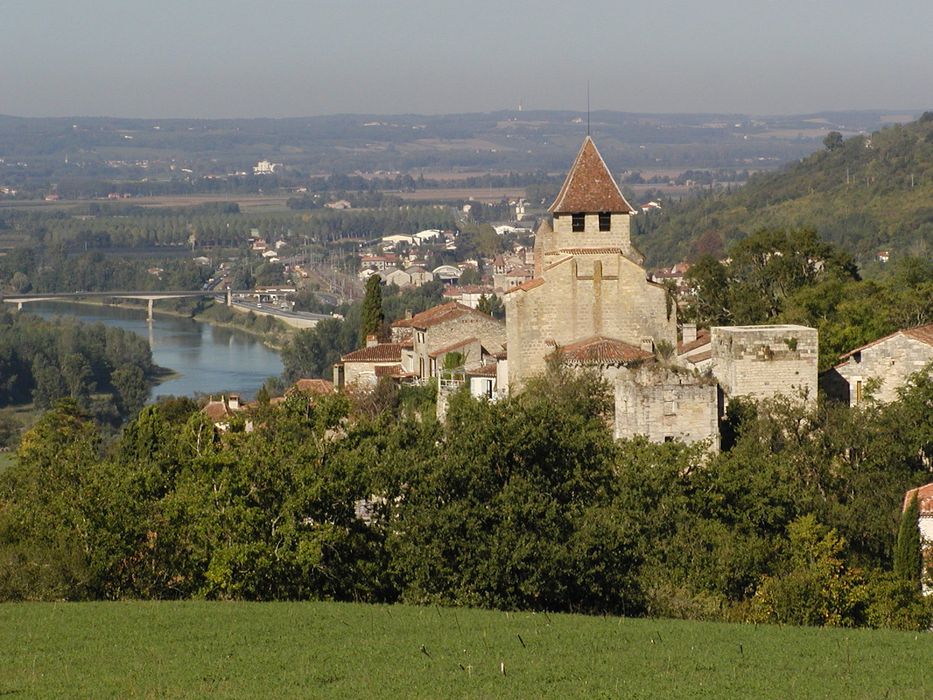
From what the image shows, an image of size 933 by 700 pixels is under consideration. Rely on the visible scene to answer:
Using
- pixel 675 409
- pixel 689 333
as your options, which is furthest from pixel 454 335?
pixel 675 409

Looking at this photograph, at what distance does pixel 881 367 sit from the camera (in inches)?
1064

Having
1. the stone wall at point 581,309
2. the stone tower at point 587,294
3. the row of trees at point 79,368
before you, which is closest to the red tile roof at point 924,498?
the stone tower at point 587,294

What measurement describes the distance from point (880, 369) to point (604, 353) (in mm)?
4376

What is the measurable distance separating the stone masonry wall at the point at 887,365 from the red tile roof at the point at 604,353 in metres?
3.25

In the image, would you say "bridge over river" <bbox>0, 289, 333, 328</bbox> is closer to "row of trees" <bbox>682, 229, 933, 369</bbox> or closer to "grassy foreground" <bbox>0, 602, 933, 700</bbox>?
"row of trees" <bbox>682, 229, 933, 369</bbox>

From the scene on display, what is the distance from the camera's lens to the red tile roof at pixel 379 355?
3844 centimetres

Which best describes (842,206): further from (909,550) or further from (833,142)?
(909,550)

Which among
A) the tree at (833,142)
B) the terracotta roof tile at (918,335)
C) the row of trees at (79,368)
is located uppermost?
the tree at (833,142)

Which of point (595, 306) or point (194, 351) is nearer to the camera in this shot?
point (595, 306)

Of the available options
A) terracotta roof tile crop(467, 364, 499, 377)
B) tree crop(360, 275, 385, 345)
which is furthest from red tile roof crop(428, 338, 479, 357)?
tree crop(360, 275, 385, 345)

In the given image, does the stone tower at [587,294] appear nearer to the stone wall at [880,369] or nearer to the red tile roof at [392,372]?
the stone wall at [880,369]

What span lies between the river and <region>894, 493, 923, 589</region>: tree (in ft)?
168

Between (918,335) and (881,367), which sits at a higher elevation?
(918,335)

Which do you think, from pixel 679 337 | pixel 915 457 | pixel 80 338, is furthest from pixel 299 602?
pixel 80 338
